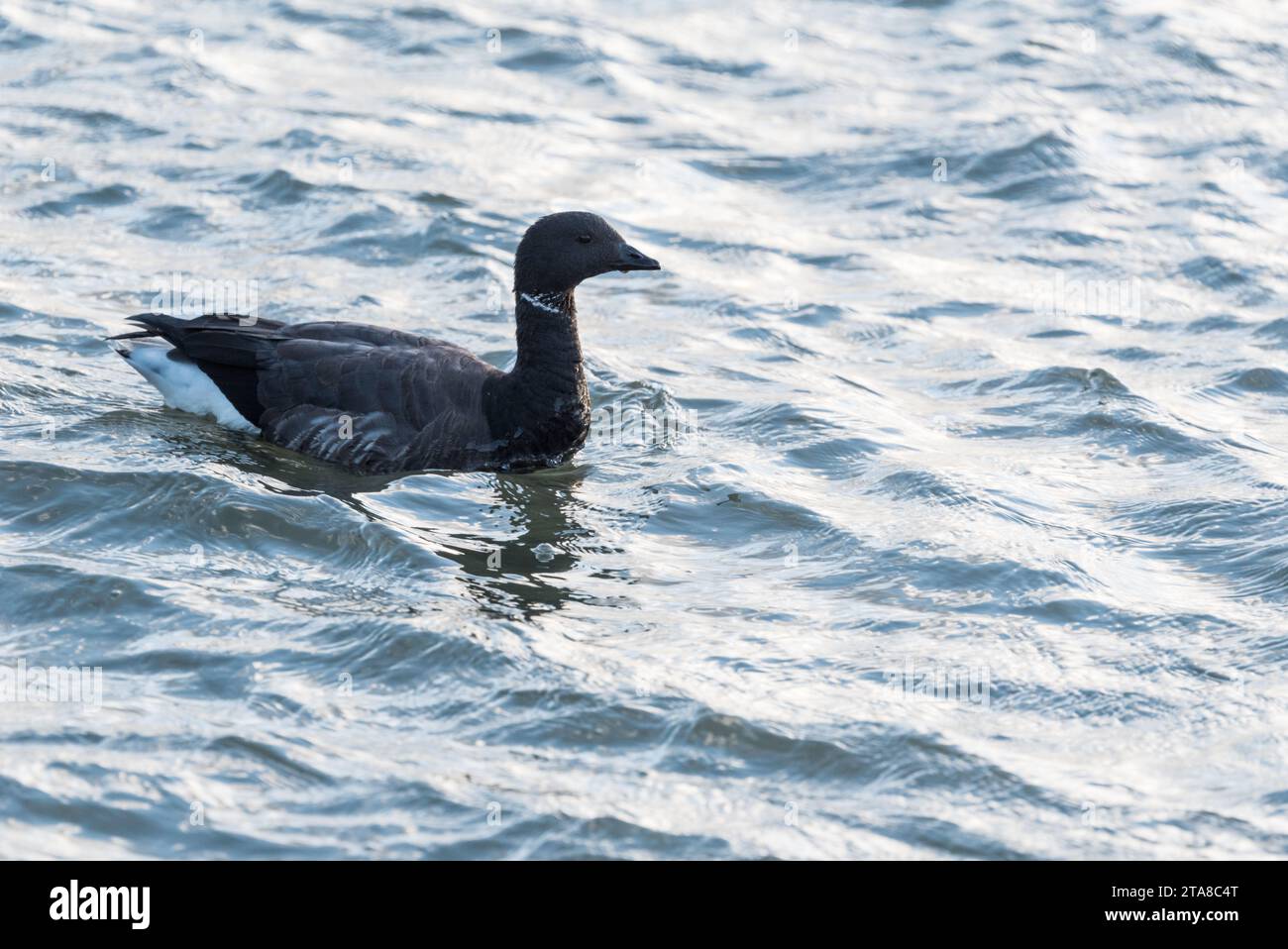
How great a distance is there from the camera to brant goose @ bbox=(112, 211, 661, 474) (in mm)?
10094

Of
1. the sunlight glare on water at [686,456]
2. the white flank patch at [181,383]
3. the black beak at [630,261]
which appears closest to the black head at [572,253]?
the black beak at [630,261]

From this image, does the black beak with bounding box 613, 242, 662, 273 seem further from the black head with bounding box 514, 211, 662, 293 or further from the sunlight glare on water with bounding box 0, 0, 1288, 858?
the sunlight glare on water with bounding box 0, 0, 1288, 858

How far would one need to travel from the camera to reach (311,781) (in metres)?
6.74

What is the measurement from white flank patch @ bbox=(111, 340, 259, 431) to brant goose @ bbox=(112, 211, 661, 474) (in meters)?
0.01

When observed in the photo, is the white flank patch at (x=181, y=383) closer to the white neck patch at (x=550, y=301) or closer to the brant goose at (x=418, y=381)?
the brant goose at (x=418, y=381)

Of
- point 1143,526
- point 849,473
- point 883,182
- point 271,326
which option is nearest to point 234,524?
point 271,326

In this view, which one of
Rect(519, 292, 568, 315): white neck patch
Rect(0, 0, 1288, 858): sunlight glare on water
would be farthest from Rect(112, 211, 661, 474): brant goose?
Rect(0, 0, 1288, 858): sunlight glare on water

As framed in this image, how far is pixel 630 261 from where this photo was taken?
33.7ft

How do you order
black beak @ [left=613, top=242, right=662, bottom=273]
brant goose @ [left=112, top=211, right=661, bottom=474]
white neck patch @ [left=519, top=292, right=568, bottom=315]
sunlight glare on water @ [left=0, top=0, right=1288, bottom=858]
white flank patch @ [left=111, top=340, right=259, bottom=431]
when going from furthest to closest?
white flank patch @ [left=111, top=340, right=259, bottom=431] → white neck patch @ [left=519, top=292, right=568, bottom=315] → black beak @ [left=613, top=242, right=662, bottom=273] → brant goose @ [left=112, top=211, right=661, bottom=474] → sunlight glare on water @ [left=0, top=0, right=1288, bottom=858]

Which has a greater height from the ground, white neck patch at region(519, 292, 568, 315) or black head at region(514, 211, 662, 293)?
black head at region(514, 211, 662, 293)

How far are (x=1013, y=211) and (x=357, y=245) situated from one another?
6180 mm

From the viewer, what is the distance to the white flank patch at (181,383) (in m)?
10.5

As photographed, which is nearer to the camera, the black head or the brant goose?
the brant goose

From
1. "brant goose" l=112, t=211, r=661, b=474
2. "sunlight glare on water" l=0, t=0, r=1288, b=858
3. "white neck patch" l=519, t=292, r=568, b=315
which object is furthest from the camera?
"white neck patch" l=519, t=292, r=568, b=315
